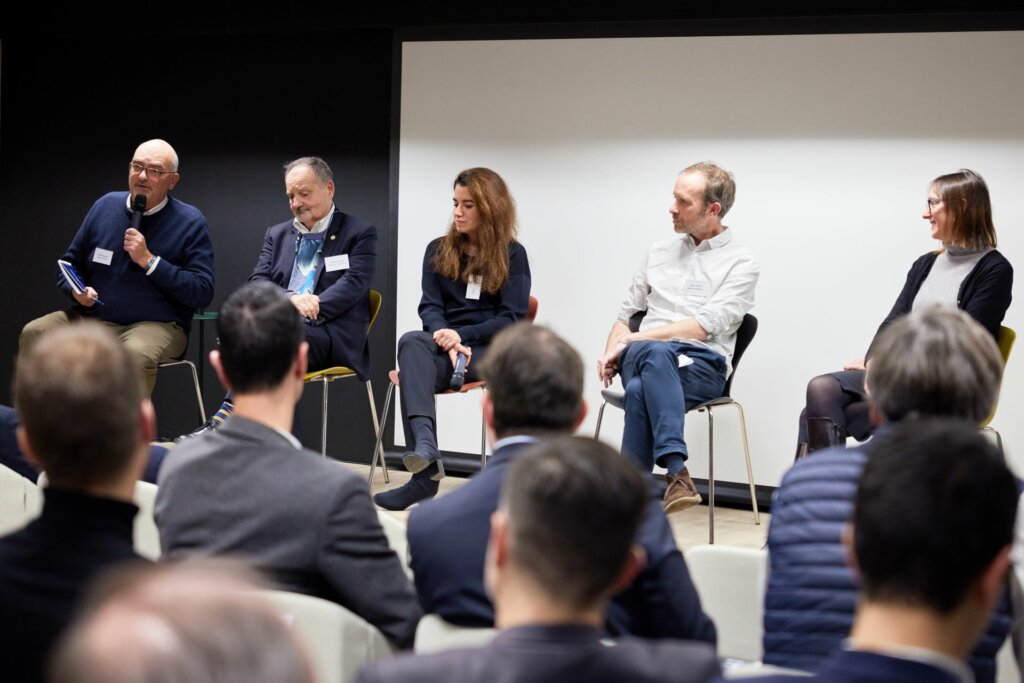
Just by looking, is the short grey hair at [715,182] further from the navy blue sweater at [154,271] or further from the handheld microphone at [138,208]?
the handheld microphone at [138,208]

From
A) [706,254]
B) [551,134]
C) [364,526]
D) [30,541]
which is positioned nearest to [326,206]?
[551,134]

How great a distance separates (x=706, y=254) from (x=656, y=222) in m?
0.84

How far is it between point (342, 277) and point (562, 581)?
4043 mm

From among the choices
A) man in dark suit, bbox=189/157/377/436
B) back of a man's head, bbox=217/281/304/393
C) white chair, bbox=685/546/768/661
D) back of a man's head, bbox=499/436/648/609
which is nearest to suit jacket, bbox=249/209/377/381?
man in dark suit, bbox=189/157/377/436

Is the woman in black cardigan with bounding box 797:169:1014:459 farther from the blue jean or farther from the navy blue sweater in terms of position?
the navy blue sweater

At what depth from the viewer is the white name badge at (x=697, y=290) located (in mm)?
4883

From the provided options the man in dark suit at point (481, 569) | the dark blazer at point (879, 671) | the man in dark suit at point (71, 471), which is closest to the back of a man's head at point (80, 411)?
the man in dark suit at point (71, 471)

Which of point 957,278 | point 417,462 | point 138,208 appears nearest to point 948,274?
point 957,278

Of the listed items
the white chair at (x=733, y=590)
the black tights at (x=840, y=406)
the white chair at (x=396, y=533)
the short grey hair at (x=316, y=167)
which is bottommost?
the white chair at (x=733, y=590)

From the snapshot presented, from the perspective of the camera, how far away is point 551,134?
5941 mm

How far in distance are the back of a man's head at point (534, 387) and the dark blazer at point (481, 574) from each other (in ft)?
0.54

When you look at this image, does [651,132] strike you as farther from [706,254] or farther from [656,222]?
[706,254]

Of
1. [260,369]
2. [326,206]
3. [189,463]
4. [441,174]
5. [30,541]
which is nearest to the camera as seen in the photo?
[30,541]

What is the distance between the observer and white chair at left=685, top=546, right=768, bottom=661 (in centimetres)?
205
